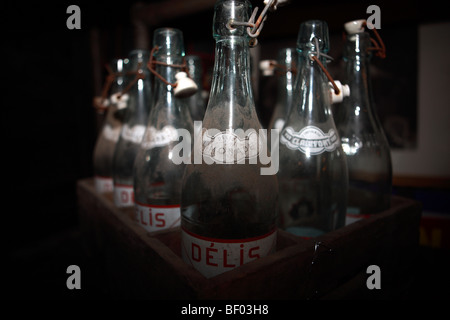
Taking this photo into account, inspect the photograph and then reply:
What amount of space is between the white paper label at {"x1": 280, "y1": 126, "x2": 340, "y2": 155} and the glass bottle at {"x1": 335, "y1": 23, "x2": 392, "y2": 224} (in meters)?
0.10

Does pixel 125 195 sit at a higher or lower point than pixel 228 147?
lower

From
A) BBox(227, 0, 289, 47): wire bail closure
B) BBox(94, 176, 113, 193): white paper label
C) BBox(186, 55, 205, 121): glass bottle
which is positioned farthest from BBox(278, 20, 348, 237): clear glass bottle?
BBox(94, 176, 113, 193): white paper label

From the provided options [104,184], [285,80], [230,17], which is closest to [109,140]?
[104,184]

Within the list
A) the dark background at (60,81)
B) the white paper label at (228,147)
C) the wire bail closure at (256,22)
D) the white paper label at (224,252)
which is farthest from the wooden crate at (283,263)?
the dark background at (60,81)

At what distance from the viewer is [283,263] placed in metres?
0.34

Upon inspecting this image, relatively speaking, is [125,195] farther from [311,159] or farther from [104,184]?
[311,159]

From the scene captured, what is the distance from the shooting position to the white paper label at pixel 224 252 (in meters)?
0.35

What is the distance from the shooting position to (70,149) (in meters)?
1.42

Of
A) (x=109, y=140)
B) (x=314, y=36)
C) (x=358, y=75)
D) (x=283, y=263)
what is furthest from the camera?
(x=109, y=140)

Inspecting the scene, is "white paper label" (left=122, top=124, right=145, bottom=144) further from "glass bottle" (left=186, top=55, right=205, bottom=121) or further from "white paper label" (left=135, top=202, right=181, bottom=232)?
"white paper label" (left=135, top=202, right=181, bottom=232)

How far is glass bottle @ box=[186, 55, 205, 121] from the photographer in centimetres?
72

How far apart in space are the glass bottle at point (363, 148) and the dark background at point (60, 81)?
454 millimetres

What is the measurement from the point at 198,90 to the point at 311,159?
36 centimetres

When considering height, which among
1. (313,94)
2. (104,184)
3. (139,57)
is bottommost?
(104,184)
